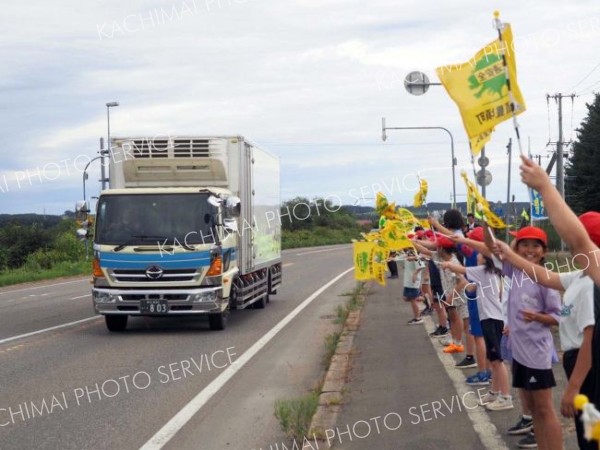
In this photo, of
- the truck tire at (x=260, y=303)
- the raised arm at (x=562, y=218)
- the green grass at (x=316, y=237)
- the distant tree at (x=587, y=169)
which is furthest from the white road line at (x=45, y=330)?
the green grass at (x=316, y=237)

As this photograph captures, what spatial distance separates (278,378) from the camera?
10492 mm

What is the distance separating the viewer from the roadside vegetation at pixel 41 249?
39.1 metres

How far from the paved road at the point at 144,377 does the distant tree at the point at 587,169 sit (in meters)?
41.9

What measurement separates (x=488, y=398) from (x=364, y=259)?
1788 mm

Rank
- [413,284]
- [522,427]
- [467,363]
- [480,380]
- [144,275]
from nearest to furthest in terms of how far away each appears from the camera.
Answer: [522,427] → [480,380] → [467,363] → [413,284] → [144,275]

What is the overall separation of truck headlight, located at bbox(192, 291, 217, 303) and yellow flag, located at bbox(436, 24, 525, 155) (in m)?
9.47

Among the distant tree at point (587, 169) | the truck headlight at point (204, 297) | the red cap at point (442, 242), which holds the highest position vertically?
the distant tree at point (587, 169)

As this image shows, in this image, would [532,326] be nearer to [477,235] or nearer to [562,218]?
[477,235]

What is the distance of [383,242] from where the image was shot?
8258mm

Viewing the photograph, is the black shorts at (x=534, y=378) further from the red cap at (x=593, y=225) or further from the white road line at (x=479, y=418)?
the red cap at (x=593, y=225)

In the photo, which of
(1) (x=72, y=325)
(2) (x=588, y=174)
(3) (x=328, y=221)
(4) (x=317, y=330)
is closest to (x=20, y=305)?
(1) (x=72, y=325)

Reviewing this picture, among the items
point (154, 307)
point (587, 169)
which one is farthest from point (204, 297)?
point (587, 169)

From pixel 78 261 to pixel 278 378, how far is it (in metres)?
34.4

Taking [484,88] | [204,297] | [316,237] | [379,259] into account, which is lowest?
[316,237]
